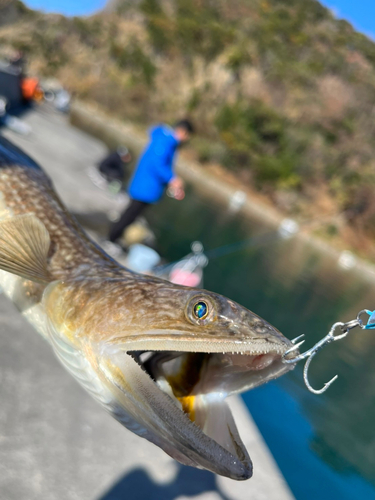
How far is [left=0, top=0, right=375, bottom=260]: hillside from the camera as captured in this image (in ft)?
95.9

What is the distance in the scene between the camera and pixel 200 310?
1.40 meters

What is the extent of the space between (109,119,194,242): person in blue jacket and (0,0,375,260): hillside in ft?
70.9

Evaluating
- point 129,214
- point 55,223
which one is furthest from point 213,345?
point 129,214

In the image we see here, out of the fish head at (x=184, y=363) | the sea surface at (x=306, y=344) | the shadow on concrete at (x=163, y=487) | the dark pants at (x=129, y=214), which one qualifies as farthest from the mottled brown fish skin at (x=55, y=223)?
the dark pants at (x=129, y=214)

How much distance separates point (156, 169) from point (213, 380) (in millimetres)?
4142

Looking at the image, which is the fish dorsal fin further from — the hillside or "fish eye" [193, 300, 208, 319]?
the hillside

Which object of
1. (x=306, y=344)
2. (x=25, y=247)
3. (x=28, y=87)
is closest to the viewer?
(x=25, y=247)

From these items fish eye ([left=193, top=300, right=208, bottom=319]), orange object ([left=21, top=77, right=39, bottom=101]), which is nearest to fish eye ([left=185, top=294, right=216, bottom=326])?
fish eye ([left=193, top=300, right=208, bottom=319])

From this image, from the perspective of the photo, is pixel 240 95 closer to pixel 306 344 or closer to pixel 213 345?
pixel 306 344

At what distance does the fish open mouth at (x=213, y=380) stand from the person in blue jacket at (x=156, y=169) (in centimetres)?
386

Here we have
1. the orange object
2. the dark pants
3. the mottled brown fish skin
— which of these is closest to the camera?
the mottled brown fish skin

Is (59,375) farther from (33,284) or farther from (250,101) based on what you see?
(250,101)

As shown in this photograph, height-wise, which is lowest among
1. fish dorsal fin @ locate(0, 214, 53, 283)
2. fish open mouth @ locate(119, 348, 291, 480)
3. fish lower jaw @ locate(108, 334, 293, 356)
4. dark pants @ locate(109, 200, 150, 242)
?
dark pants @ locate(109, 200, 150, 242)

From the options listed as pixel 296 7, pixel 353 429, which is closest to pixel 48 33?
pixel 353 429
